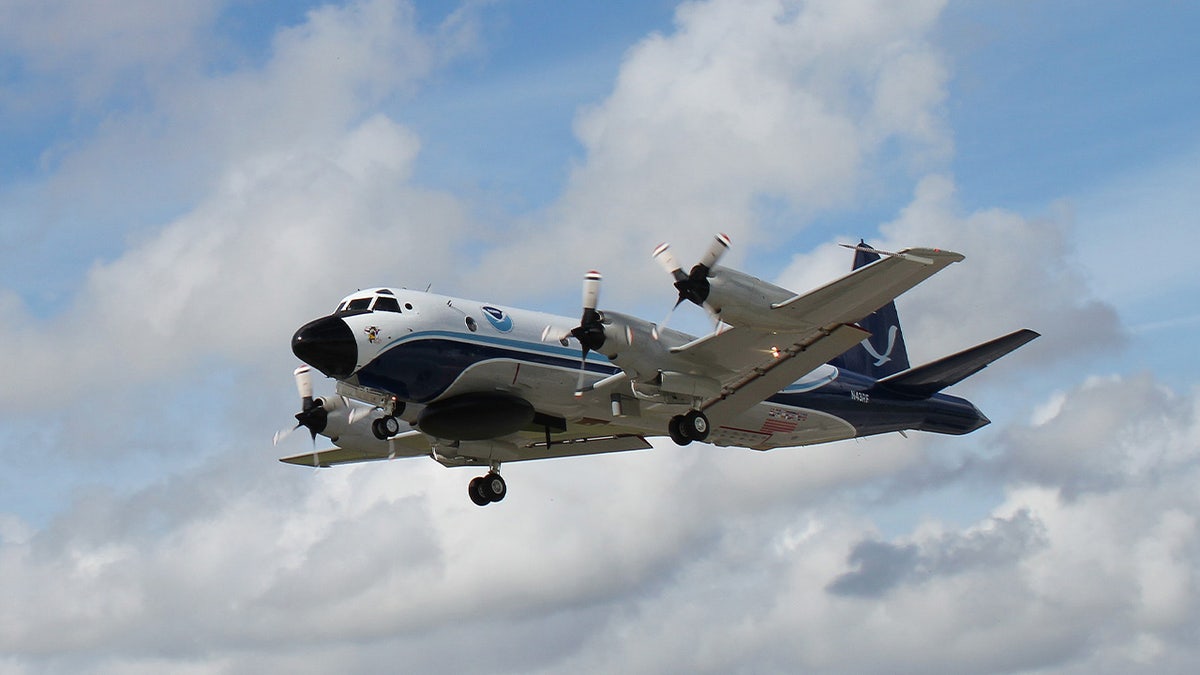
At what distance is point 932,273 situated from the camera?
1064 inches

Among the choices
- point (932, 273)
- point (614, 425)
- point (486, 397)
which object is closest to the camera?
point (932, 273)

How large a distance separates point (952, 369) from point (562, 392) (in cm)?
1055

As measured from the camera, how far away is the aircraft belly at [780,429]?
Answer: 3441 cm

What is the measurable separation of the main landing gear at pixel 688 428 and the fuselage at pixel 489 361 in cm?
40

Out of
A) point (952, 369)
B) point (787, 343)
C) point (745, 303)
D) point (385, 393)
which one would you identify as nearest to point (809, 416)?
point (952, 369)

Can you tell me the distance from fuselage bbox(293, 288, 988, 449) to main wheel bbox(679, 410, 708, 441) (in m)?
0.41

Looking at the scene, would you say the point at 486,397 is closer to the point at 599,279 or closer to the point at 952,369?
the point at 599,279

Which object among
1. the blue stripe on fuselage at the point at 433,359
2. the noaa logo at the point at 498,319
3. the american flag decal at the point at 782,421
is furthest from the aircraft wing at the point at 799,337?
the noaa logo at the point at 498,319

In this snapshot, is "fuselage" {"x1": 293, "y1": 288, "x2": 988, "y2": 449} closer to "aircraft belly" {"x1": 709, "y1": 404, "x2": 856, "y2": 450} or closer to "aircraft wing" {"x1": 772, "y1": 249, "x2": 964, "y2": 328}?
"aircraft belly" {"x1": 709, "y1": 404, "x2": 856, "y2": 450}

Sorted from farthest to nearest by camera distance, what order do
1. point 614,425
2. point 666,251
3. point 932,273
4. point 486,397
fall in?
point 614,425 → point 486,397 → point 666,251 → point 932,273

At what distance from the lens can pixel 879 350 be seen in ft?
126

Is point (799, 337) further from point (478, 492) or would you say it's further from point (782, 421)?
point (478, 492)

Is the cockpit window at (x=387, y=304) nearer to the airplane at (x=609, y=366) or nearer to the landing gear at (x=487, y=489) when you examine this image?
the airplane at (x=609, y=366)

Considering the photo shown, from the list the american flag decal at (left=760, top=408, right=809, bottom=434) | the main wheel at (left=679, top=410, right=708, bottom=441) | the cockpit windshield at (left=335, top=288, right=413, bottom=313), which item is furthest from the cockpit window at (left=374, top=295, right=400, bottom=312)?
the american flag decal at (left=760, top=408, right=809, bottom=434)
